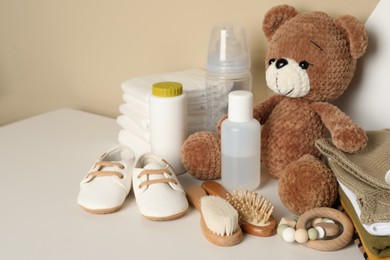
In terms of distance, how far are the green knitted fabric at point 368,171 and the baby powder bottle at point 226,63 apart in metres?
0.19

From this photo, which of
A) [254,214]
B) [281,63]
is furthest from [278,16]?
[254,214]

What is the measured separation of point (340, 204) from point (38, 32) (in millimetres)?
868

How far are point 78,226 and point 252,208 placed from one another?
22cm

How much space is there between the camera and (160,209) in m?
0.67

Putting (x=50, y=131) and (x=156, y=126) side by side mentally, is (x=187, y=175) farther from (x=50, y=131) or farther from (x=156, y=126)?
(x=50, y=131)

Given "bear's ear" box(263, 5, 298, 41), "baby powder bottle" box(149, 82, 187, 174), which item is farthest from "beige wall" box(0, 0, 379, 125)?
"baby powder bottle" box(149, 82, 187, 174)

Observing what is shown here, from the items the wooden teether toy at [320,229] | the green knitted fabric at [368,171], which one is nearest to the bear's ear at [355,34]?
the green knitted fabric at [368,171]

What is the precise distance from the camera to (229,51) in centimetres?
81

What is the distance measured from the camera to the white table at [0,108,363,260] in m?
0.61

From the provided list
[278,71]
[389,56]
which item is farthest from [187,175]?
[389,56]

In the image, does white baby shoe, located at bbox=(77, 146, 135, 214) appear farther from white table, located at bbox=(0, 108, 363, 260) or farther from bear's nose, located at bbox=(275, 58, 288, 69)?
bear's nose, located at bbox=(275, 58, 288, 69)

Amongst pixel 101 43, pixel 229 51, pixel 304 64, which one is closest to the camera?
pixel 304 64

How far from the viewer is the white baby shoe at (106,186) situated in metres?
0.69

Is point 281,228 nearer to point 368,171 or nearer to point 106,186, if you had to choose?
point 368,171
